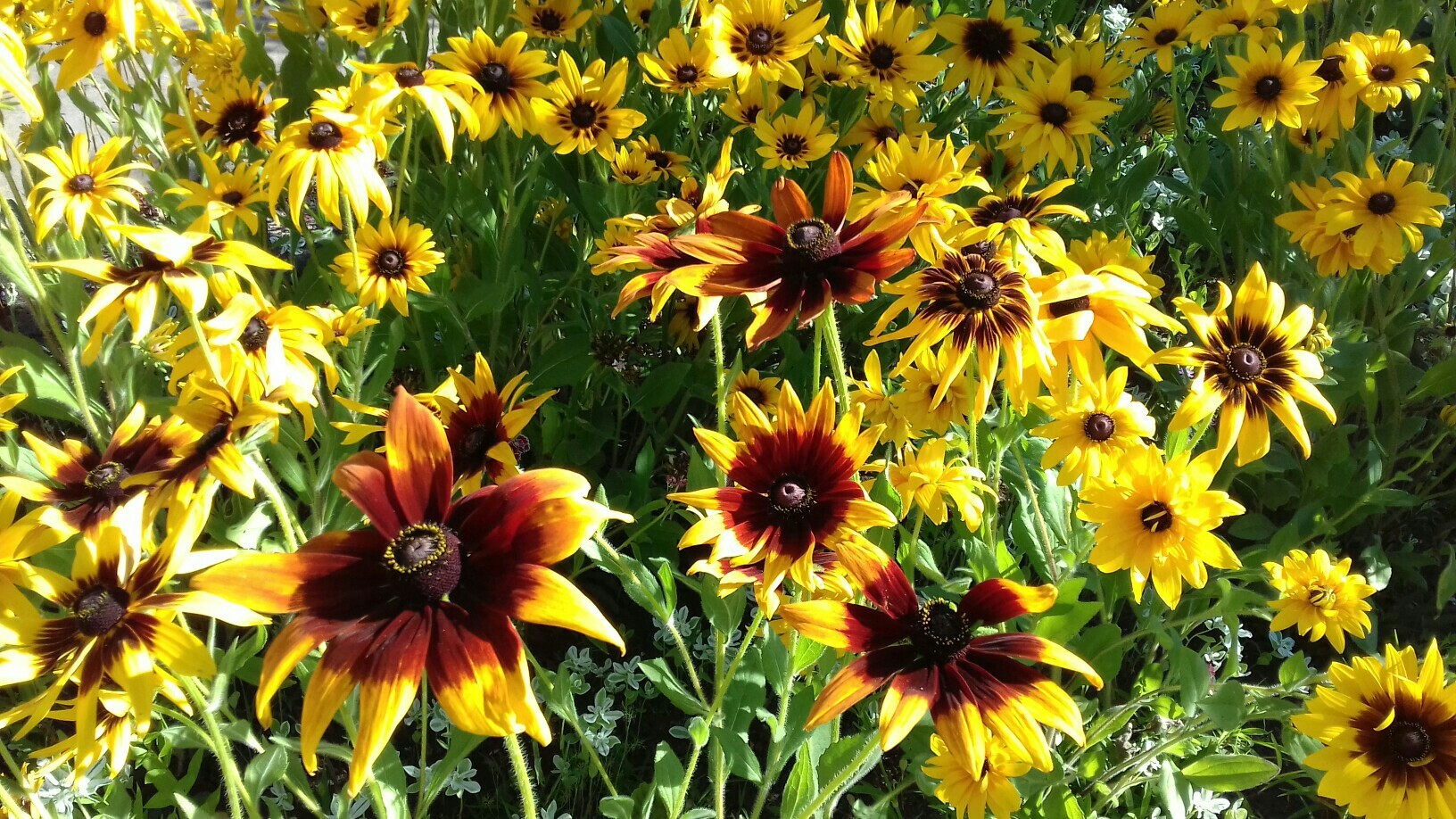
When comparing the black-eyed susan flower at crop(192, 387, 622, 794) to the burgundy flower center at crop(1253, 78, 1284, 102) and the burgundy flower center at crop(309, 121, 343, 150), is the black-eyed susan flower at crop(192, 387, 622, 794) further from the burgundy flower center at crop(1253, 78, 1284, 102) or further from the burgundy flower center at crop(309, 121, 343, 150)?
the burgundy flower center at crop(1253, 78, 1284, 102)

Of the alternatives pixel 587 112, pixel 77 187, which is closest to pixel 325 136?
pixel 77 187

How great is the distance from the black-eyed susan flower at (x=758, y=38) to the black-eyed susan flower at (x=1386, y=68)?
3.83 feet

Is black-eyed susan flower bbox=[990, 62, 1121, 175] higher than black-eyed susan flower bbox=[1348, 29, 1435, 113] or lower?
lower

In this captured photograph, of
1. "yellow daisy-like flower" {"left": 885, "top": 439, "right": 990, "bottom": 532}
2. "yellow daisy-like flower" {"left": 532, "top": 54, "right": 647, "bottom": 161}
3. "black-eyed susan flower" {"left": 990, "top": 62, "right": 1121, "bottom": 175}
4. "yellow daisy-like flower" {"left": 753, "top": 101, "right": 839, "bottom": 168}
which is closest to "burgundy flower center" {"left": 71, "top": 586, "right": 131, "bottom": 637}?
"yellow daisy-like flower" {"left": 885, "top": 439, "right": 990, "bottom": 532}

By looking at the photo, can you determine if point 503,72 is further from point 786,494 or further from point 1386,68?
point 1386,68

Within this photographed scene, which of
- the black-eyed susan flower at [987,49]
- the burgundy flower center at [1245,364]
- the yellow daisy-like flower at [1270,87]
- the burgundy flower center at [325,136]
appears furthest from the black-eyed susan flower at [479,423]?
the yellow daisy-like flower at [1270,87]

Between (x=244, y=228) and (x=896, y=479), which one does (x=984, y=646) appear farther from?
(x=244, y=228)

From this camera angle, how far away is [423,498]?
84cm

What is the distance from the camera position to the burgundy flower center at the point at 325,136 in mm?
1562

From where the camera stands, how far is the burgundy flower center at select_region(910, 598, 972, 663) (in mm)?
961

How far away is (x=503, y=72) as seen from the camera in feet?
6.64

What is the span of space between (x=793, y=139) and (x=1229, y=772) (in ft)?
5.12

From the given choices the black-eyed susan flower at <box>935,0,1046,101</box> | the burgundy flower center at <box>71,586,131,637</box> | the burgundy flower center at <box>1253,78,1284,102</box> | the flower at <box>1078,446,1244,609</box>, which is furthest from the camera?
the black-eyed susan flower at <box>935,0,1046,101</box>

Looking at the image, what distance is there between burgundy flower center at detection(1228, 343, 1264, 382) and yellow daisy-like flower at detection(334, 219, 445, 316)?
1371 millimetres
